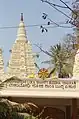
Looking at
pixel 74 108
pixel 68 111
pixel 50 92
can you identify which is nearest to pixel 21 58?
pixel 68 111

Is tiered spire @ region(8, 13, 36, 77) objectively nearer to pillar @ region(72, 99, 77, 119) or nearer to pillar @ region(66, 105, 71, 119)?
pillar @ region(66, 105, 71, 119)

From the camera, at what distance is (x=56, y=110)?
14672 mm

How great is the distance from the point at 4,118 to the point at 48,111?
26.6 feet

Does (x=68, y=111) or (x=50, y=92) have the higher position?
(x=50, y=92)

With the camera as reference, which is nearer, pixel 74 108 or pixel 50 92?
pixel 50 92

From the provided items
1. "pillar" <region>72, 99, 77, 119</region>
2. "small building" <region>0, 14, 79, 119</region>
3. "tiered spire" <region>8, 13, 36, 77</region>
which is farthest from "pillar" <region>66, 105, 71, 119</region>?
"tiered spire" <region>8, 13, 36, 77</region>

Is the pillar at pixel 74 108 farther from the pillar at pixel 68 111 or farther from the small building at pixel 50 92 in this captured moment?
the pillar at pixel 68 111

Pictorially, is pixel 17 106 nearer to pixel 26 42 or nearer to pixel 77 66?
pixel 77 66

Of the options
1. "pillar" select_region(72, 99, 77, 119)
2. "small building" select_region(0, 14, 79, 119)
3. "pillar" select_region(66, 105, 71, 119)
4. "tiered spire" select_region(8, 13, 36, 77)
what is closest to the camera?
A: "small building" select_region(0, 14, 79, 119)

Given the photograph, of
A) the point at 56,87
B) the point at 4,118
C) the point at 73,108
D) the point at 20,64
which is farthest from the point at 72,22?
the point at 20,64

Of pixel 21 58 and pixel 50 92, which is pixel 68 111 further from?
pixel 21 58

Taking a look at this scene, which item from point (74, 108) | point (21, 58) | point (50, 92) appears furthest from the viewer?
point (21, 58)

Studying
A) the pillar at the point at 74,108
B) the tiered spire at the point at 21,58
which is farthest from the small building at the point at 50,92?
the tiered spire at the point at 21,58

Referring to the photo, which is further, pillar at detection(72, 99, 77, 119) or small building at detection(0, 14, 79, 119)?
pillar at detection(72, 99, 77, 119)
